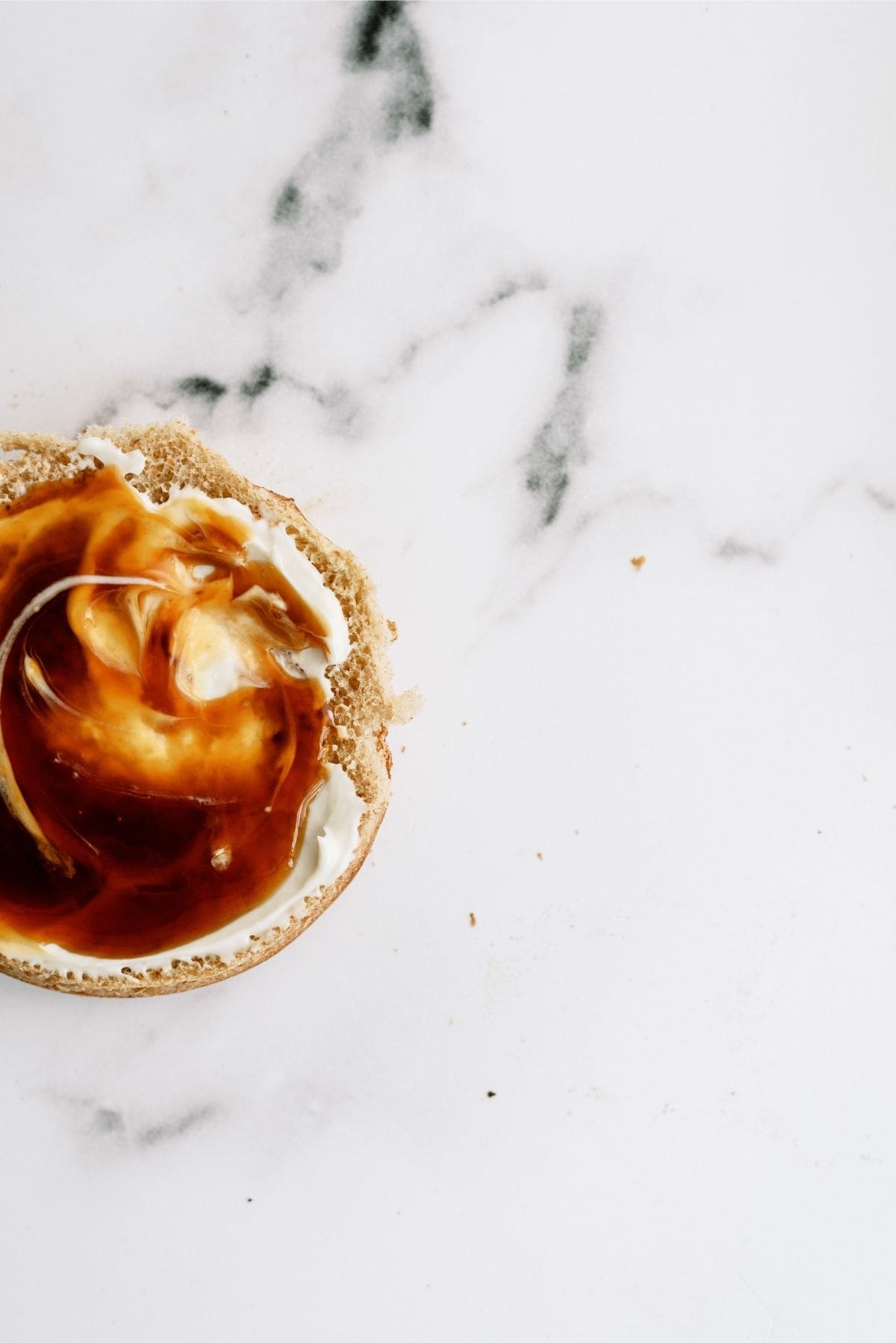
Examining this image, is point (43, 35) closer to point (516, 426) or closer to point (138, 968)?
point (516, 426)

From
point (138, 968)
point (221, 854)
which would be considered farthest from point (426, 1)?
point (138, 968)

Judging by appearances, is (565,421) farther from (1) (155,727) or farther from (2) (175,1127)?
(2) (175,1127)

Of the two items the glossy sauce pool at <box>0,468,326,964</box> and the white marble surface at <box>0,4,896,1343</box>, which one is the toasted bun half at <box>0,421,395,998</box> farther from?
the white marble surface at <box>0,4,896,1343</box>

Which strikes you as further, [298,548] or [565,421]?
[565,421]

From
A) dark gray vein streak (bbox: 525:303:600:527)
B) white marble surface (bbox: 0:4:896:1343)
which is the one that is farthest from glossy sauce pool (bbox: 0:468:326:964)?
dark gray vein streak (bbox: 525:303:600:527)

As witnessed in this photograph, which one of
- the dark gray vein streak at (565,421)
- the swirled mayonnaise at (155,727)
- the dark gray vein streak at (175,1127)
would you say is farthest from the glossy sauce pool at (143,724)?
the dark gray vein streak at (565,421)

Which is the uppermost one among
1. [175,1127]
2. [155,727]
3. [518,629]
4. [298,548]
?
[298,548]

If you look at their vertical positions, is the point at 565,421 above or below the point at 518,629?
above

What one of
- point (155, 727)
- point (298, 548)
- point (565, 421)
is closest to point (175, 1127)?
point (155, 727)
